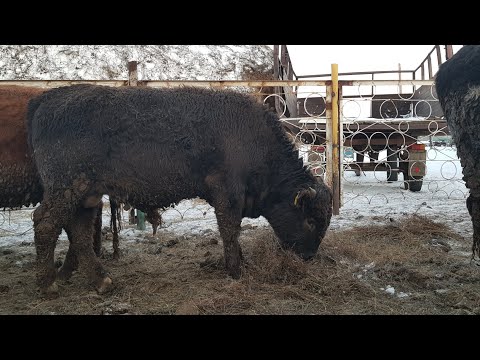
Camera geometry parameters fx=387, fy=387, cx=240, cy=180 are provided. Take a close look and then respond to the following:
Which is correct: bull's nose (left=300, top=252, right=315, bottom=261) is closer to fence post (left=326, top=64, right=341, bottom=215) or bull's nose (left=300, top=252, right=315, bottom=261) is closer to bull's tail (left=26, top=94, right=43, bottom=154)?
fence post (left=326, top=64, right=341, bottom=215)

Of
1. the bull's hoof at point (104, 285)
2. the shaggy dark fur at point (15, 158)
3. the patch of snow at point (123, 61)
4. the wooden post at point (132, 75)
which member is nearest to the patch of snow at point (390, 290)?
the bull's hoof at point (104, 285)

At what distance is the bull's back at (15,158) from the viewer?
3.75m

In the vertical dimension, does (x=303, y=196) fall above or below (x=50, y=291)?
above

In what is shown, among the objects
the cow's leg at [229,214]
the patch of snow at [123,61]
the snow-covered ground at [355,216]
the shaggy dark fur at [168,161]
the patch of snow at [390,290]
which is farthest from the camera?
the patch of snow at [123,61]

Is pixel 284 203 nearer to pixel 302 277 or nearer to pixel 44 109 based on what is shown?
pixel 302 277

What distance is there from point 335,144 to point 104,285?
4681 mm

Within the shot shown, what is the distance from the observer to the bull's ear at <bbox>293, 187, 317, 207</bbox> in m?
4.11

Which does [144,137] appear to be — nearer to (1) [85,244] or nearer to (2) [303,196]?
(1) [85,244]

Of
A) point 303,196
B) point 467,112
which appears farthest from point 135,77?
point 467,112

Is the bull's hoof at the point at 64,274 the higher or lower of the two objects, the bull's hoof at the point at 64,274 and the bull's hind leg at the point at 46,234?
the lower

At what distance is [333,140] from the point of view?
6.91 metres

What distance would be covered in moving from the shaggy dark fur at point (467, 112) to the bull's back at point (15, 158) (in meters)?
4.06

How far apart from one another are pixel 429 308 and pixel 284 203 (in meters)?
1.76

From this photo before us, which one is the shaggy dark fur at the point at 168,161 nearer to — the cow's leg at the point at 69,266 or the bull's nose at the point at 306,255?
the bull's nose at the point at 306,255
